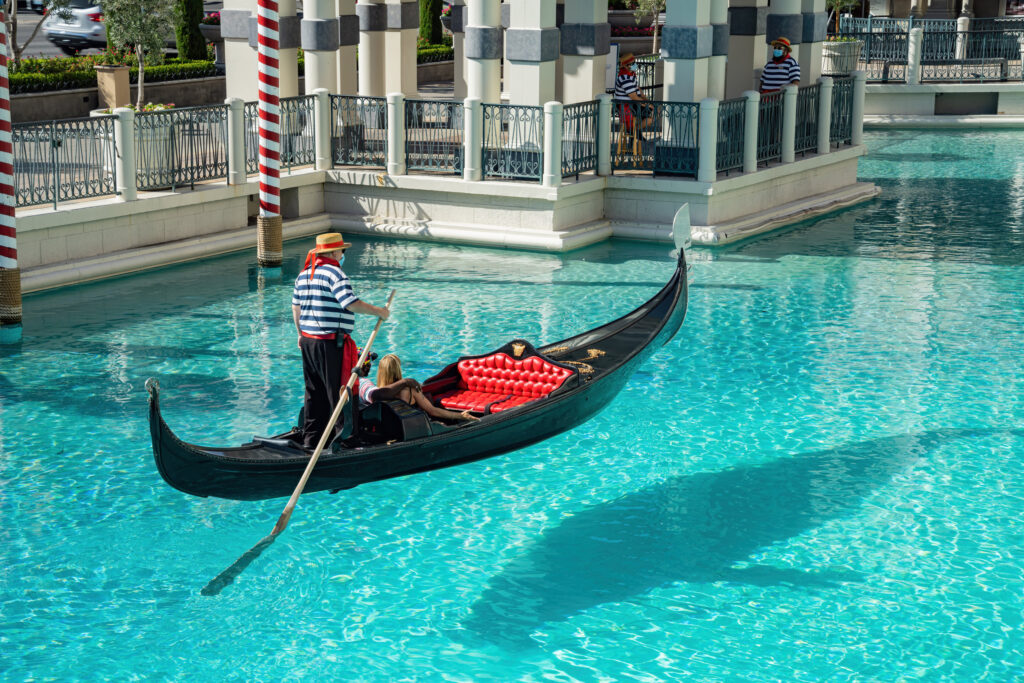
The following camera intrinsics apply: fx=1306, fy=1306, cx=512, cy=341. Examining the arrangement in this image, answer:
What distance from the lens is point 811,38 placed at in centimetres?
1828

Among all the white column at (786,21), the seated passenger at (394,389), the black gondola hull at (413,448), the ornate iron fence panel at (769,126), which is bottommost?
the black gondola hull at (413,448)

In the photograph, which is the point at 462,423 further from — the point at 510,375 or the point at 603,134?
the point at 603,134

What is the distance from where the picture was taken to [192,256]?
1428 cm

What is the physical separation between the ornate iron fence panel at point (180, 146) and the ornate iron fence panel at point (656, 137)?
15.3 ft

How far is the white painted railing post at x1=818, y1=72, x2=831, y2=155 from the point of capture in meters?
17.4

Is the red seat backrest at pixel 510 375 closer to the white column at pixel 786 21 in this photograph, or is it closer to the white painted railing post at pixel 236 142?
the white painted railing post at pixel 236 142

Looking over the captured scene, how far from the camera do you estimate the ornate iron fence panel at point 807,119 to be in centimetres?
1713

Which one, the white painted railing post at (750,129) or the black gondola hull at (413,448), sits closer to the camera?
the black gondola hull at (413,448)

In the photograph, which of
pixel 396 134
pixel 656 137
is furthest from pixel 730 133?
pixel 396 134

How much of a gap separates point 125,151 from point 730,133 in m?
6.92

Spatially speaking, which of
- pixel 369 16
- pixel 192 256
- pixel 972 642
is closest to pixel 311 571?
pixel 972 642

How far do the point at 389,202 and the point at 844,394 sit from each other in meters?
7.48

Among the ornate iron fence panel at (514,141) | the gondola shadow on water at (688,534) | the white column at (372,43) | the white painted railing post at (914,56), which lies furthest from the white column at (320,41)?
the white painted railing post at (914,56)

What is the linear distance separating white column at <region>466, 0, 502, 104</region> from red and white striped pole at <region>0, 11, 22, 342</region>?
217 inches
